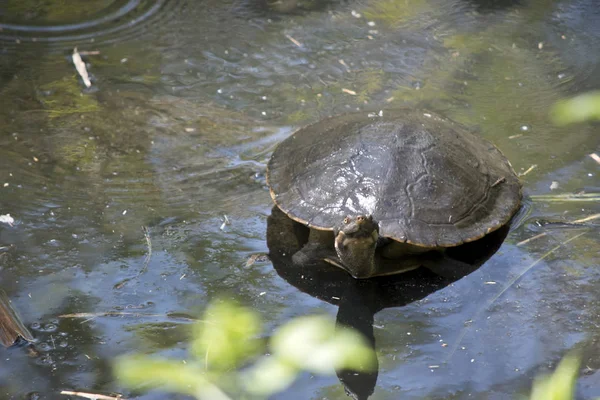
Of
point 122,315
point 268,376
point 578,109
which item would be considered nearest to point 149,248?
point 122,315

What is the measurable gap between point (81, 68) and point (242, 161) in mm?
1504

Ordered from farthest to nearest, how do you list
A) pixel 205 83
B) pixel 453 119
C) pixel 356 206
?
pixel 205 83
pixel 453 119
pixel 356 206

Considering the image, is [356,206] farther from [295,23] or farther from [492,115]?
[295,23]

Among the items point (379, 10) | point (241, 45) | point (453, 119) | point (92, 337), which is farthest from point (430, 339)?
point (379, 10)

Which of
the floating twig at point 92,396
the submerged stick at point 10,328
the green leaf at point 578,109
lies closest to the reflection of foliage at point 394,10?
the green leaf at point 578,109

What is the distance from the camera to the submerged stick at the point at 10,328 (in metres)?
2.71

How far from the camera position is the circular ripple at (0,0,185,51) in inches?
197

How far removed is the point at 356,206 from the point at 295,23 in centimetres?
264

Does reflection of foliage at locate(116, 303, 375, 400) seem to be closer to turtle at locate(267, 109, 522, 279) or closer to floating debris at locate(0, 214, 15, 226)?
turtle at locate(267, 109, 522, 279)

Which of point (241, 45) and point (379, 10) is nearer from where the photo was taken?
point (241, 45)

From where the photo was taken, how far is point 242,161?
388 centimetres

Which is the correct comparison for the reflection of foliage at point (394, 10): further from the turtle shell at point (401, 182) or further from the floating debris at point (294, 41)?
the turtle shell at point (401, 182)

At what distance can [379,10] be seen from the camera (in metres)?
5.38

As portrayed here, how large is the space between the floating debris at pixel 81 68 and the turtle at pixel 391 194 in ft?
5.83
